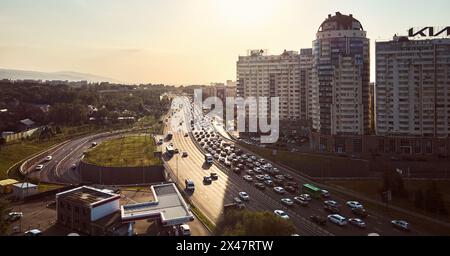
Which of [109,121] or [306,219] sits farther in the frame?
[109,121]

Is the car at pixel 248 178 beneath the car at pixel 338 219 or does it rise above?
above

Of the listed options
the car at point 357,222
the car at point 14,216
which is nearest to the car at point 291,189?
the car at point 357,222

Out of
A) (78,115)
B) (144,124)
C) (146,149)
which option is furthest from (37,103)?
(146,149)

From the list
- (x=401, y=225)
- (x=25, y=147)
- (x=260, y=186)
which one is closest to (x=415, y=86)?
(x=260, y=186)

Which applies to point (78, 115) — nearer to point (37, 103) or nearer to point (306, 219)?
point (37, 103)

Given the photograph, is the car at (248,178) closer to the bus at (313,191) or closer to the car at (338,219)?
the bus at (313,191)
